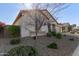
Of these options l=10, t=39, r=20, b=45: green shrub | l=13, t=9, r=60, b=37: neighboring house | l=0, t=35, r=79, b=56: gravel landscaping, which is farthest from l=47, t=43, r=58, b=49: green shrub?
l=10, t=39, r=20, b=45: green shrub

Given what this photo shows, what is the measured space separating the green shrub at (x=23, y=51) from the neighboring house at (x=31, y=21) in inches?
9.3

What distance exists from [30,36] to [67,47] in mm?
649

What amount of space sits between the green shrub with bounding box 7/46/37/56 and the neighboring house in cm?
24

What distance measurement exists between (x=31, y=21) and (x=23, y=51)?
521mm

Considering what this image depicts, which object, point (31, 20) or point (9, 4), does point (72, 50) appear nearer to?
point (31, 20)

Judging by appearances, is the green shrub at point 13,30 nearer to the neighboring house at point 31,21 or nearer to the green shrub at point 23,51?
the neighboring house at point 31,21

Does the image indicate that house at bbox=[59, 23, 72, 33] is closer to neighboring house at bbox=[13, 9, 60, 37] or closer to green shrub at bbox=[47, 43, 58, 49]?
neighboring house at bbox=[13, 9, 60, 37]

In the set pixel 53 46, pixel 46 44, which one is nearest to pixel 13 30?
pixel 46 44

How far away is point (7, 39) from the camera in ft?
12.5

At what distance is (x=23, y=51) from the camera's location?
369 cm

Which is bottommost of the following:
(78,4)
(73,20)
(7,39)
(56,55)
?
(56,55)

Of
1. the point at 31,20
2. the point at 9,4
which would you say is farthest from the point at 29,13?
the point at 9,4

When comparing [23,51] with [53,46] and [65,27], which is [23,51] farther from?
[65,27]

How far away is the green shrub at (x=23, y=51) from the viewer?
369 cm
